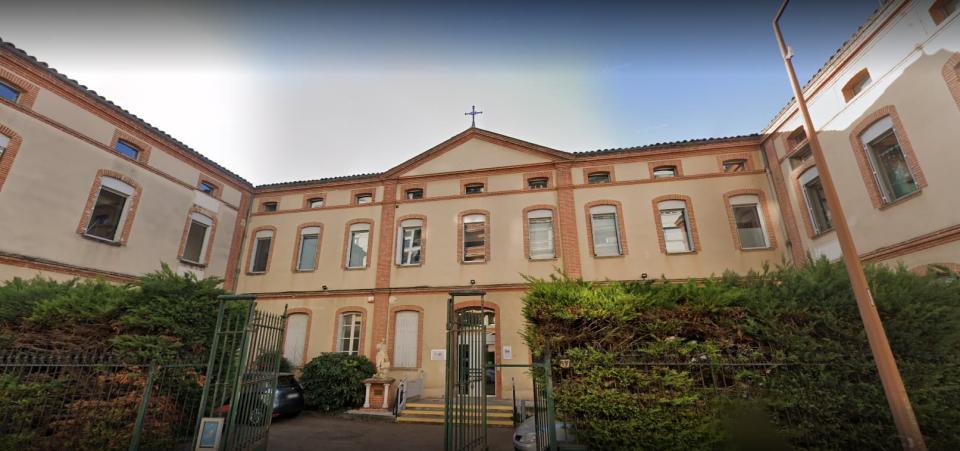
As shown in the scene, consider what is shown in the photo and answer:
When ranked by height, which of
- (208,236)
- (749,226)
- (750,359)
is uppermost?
(208,236)

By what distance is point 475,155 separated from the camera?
15812 mm

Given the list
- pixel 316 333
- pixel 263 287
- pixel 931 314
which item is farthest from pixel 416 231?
pixel 931 314

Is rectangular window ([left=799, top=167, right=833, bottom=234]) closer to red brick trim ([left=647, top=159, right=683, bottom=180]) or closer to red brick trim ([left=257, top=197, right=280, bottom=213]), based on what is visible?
red brick trim ([left=647, top=159, right=683, bottom=180])

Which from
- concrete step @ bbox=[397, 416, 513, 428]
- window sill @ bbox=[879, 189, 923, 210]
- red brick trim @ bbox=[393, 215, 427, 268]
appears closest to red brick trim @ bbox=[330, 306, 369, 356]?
red brick trim @ bbox=[393, 215, 427, 268]

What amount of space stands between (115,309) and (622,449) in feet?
26.9

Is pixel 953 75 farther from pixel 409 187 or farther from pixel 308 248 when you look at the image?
pixel 308 248

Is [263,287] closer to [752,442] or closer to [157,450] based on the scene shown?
[157,450]

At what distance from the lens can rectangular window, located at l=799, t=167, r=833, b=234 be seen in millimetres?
11328

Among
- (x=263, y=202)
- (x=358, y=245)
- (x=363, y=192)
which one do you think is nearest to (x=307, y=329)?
(x=358, y=245)

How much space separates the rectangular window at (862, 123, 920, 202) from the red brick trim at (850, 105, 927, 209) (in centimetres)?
9

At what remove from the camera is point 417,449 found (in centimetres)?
809

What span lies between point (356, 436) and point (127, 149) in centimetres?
1291

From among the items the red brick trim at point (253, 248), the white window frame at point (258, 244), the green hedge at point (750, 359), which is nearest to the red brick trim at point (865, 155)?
the green hedge at point (750, 359)

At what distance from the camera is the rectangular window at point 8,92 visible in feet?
34.7
